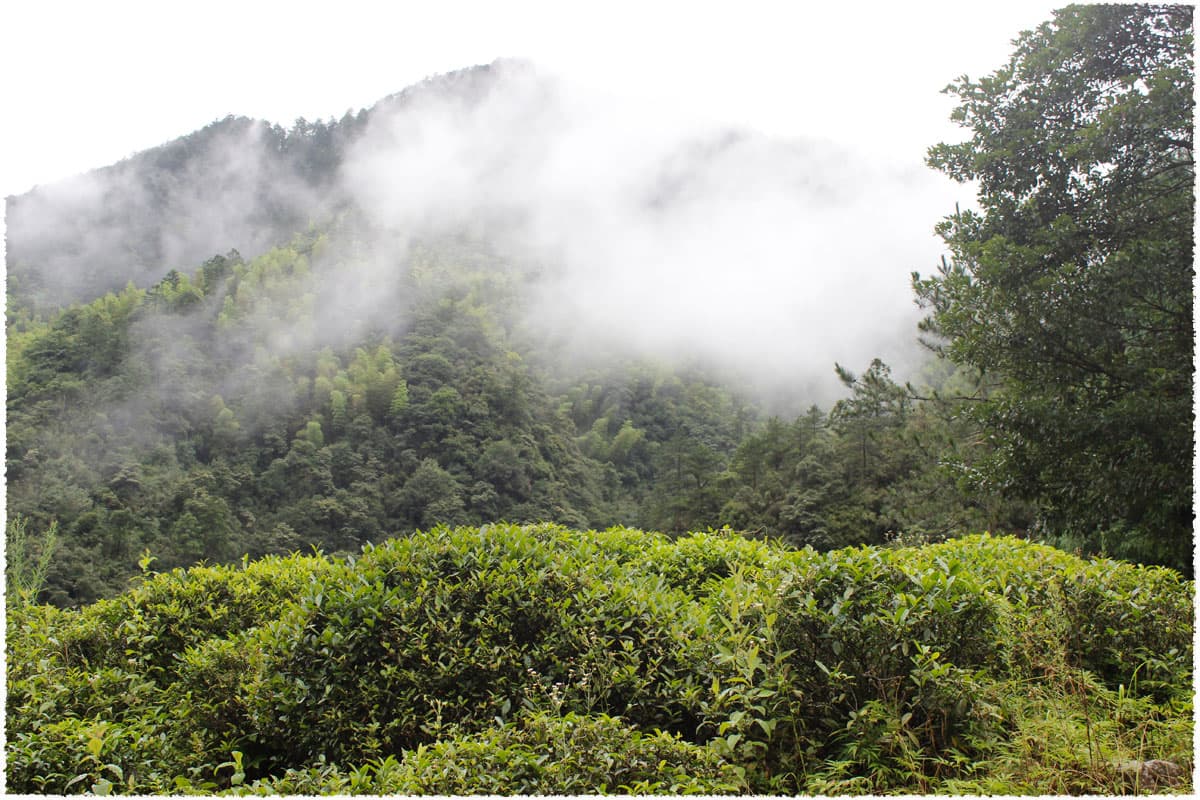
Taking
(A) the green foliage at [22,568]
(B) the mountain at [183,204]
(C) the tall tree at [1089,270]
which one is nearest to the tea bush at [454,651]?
(A) the green foliage at [22,568]

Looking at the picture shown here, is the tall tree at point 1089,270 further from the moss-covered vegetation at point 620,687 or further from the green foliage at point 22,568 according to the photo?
the green foliage at point 22,568

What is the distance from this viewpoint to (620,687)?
8.48ft

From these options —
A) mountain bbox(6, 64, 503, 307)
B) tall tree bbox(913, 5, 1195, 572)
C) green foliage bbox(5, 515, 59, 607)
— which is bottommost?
green foliage bbox(5, 515, 59, 607)

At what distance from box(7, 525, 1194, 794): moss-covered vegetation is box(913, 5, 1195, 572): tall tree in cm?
350

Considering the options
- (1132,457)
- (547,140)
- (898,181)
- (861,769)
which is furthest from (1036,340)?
(547,140)

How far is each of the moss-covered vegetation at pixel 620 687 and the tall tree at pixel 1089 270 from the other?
350cm

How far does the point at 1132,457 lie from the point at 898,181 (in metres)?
73.3

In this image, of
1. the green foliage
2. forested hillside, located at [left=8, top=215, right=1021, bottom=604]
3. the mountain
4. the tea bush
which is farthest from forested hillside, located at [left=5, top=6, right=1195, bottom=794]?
the mountain

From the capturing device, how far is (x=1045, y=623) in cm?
315

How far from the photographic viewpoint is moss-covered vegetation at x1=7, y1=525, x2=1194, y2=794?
219cm

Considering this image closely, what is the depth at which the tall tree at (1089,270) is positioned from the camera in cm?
600

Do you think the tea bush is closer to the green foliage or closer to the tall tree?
the green foliage

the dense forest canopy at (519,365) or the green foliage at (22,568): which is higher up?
the dense forest canopy at (519,365)

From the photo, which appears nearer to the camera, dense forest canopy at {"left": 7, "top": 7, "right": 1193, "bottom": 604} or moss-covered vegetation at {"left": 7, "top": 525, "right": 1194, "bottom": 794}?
moss-covered vegetation at {"left": 7, "top": 525, "right": 1194, "bottom": 794}
